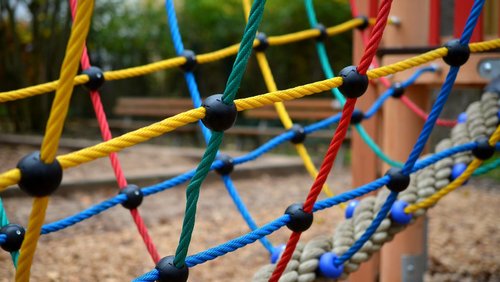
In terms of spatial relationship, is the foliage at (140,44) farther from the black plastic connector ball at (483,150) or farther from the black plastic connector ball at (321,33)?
the black plastic connector ball at (483,150)

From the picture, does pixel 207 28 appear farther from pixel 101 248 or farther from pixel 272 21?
pixel 101 248

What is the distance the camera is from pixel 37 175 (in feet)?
1.71

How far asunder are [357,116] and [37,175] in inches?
42.5

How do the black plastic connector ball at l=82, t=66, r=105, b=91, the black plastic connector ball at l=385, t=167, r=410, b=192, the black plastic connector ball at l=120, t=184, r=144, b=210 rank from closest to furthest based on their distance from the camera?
the black plastic connector ball at l=385, t=167, r=410, b=192
the black plastic connector ball at l=120, t=184, r=144, b=210
the black plastic connector ball at l=82, t=66, r=105, b=91

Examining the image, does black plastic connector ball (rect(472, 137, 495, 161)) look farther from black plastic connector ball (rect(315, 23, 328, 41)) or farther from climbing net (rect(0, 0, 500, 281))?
black plastic connector ball (rect(315, 23, 328, 41))

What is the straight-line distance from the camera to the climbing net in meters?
0.53

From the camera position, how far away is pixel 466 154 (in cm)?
117

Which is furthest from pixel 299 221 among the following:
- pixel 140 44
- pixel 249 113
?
pixel 140 44

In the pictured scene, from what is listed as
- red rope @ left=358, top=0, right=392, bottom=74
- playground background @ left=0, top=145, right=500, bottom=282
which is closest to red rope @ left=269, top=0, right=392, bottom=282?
red rope @ left=358, top=0, right=392, bottom=74

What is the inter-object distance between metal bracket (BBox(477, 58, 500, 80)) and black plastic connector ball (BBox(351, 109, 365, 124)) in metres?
0.32

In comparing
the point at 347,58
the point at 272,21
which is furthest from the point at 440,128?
the point at 272,21

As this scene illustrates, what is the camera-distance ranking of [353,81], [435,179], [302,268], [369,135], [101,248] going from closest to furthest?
[353,81] < [302,268] < [435,179] < [369,135] < [101,248]

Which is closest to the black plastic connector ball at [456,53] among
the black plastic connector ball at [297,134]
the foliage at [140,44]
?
the black plastic connector ball at [297,134]

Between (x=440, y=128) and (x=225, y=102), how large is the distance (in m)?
3.91
